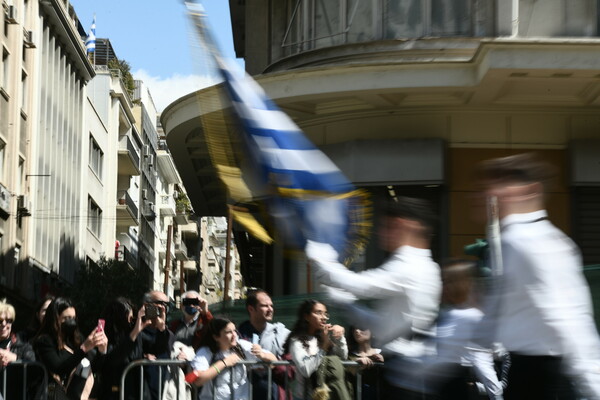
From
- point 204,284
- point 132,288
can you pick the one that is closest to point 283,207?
point 132,288

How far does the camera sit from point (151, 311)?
1076 centimetres

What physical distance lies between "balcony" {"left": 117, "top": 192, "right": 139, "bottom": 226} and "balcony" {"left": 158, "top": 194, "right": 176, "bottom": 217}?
26.1 m

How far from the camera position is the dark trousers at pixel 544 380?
5.38 metres

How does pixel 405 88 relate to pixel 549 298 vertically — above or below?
above

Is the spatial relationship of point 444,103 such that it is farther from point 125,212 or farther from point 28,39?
point 125,212

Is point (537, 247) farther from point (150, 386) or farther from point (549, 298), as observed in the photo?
point (150, 386)

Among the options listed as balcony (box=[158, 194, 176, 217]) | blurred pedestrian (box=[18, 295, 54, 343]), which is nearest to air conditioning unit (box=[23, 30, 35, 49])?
blurred pedestrian (box=[18, 295, 54, 343])

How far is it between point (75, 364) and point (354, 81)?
8.57 metres

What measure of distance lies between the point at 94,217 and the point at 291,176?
56.4 m

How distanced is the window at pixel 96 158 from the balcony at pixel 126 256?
20.8ft

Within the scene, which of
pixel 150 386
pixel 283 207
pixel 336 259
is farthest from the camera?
pixel 150 386

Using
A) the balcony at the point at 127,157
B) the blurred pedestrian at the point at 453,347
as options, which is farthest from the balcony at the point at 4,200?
the blurred pedestrian at the point at 453,347

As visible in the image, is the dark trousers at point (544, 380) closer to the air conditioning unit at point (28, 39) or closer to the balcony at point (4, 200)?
the balcony at point (4, 200)

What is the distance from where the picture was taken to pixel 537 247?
5449 mm
